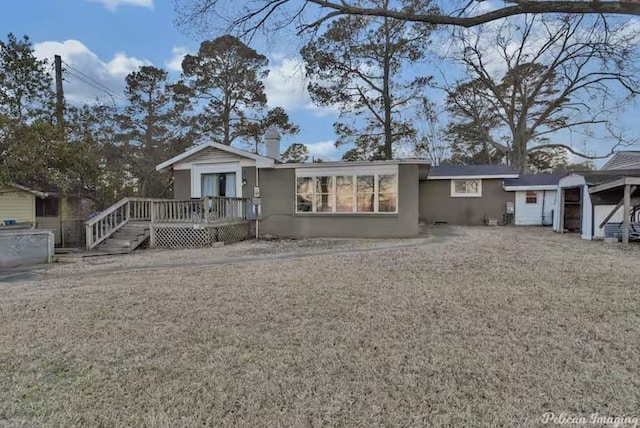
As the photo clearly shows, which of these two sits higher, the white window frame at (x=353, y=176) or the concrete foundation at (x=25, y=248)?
the white window frame at (x=353, y=176)

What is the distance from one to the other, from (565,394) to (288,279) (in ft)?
13.4

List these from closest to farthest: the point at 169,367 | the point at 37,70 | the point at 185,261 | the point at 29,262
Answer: the point at 169,367, the point at 185,261, the point at 29,262, the point at 37,70

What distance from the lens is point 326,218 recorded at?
1224cm

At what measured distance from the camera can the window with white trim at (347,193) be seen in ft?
38.0

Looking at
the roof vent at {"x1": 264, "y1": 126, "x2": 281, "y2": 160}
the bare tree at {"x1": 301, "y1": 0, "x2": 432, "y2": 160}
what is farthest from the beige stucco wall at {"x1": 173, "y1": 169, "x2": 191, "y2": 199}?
the bare tree at {"x1": 301, "y1": 0, "x2": 432, "y2": 160}

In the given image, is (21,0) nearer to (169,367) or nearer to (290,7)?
(290,7)

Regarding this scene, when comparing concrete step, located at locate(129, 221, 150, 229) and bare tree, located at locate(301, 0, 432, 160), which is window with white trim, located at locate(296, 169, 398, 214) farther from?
bare tree, located at locate(301, 0, 432, 160)

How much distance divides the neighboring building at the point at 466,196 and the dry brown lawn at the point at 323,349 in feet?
39.0

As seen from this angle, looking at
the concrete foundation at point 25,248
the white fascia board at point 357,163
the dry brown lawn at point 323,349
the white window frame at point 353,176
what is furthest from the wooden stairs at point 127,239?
the white window frame at point 353,176

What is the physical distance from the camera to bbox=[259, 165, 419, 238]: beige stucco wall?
11.5 m

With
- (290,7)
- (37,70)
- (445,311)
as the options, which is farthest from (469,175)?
(37,70)

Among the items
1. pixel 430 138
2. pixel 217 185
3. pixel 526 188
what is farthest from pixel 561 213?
pixel 430 138

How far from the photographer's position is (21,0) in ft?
34.4

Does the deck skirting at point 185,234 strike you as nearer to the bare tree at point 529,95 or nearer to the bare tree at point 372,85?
the bare tree at point 372,85
